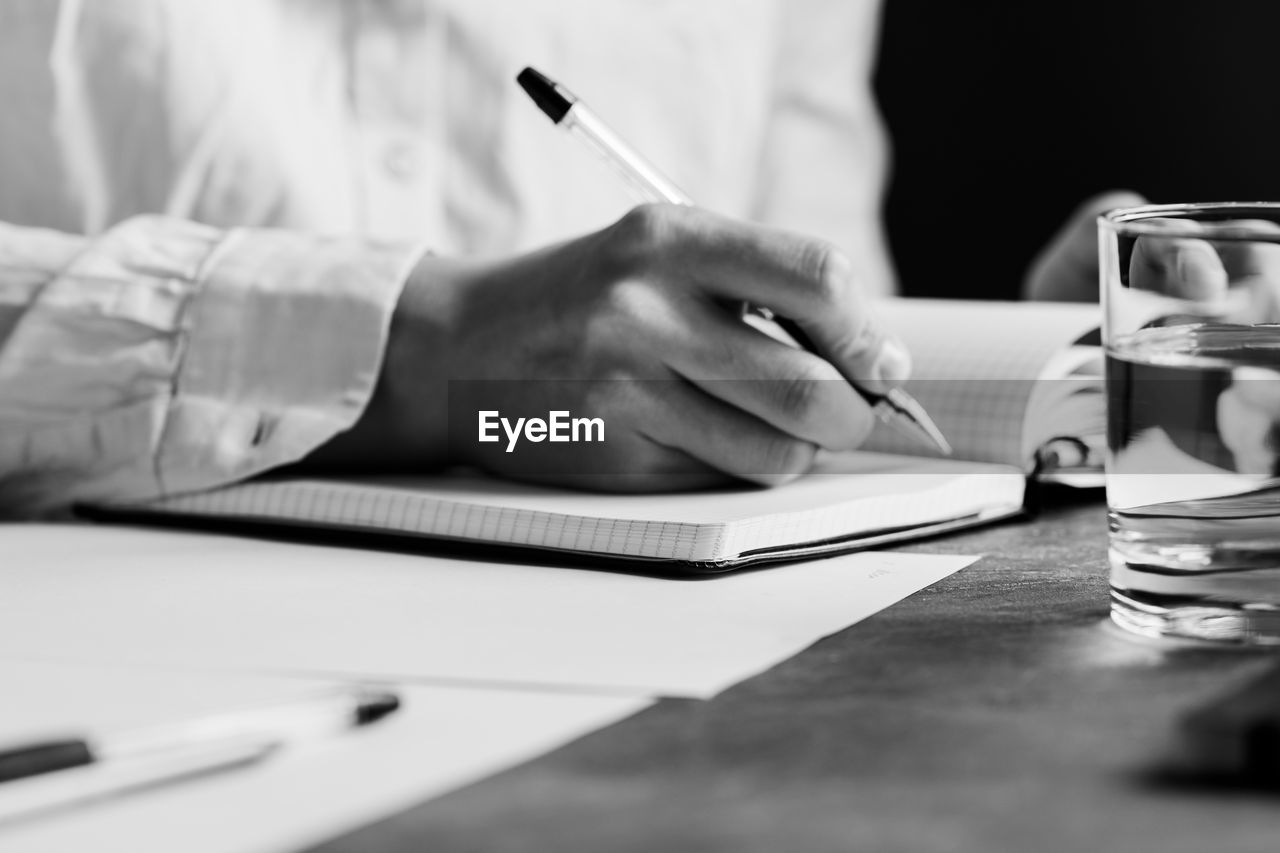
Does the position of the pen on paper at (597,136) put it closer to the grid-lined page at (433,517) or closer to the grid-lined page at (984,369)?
the grid-lined page at (984,369)

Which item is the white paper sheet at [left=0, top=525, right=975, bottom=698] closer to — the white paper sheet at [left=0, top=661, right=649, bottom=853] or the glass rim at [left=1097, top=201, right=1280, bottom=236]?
the white paper sheet at [left=0, top=661, right=649, bottom=853]

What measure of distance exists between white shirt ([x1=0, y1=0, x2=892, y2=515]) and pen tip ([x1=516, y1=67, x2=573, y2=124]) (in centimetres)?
9

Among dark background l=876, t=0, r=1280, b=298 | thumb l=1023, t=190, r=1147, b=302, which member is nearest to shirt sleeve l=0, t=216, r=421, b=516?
thumb l=1023, t=190, r=1147, b=302

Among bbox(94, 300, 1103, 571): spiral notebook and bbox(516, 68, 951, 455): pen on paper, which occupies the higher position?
bbox(516, 68, 951, 455): pen on paper

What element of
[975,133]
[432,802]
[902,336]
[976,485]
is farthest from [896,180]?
[432,802]

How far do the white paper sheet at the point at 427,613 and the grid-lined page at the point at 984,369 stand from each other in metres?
0.17

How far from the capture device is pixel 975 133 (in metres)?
1.53

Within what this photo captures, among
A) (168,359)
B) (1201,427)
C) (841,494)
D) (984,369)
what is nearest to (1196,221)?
(1201,427)

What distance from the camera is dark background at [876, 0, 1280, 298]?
1377 millimetres

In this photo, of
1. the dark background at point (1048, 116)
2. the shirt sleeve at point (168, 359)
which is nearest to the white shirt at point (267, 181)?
the shirt sleeve at point (168, 359)

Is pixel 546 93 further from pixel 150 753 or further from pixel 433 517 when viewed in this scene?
pixel 150 753

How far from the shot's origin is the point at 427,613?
1.44 feet

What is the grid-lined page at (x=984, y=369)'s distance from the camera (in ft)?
2.23

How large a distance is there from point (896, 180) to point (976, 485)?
1044 millimetres
